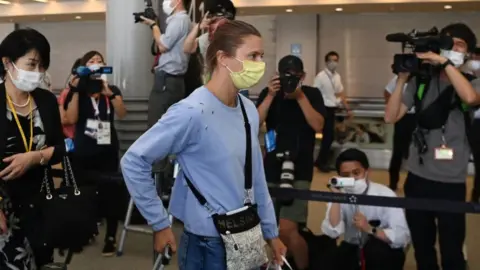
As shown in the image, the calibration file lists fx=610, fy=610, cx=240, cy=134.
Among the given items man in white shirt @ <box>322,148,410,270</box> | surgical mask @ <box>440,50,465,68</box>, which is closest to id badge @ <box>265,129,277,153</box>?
man in white shirt @ <box>322,148,410,270</box>

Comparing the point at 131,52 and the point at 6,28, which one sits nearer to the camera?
the point at 131,52

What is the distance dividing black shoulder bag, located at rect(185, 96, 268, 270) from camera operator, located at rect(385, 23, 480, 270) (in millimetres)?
1519

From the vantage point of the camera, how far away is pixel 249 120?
2.28 metres

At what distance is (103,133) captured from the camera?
4.96 meters

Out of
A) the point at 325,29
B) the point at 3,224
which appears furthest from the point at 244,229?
the point at 325,29

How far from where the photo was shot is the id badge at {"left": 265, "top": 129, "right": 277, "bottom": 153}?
3962 mm

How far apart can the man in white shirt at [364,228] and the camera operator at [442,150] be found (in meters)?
0.32

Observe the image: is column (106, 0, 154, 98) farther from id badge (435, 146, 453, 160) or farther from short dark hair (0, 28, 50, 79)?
id badge (435, 146, 453, 160)

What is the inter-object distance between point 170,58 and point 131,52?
132 cm

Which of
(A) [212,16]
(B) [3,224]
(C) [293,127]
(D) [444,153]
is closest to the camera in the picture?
(B) [3,224]

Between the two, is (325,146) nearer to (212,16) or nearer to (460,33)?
(212,16)

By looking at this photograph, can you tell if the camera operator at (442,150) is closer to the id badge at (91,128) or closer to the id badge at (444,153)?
the id badge at (444,153)

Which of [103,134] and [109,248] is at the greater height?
[103,134]

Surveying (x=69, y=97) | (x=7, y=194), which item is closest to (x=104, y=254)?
(x=69, y=97)
